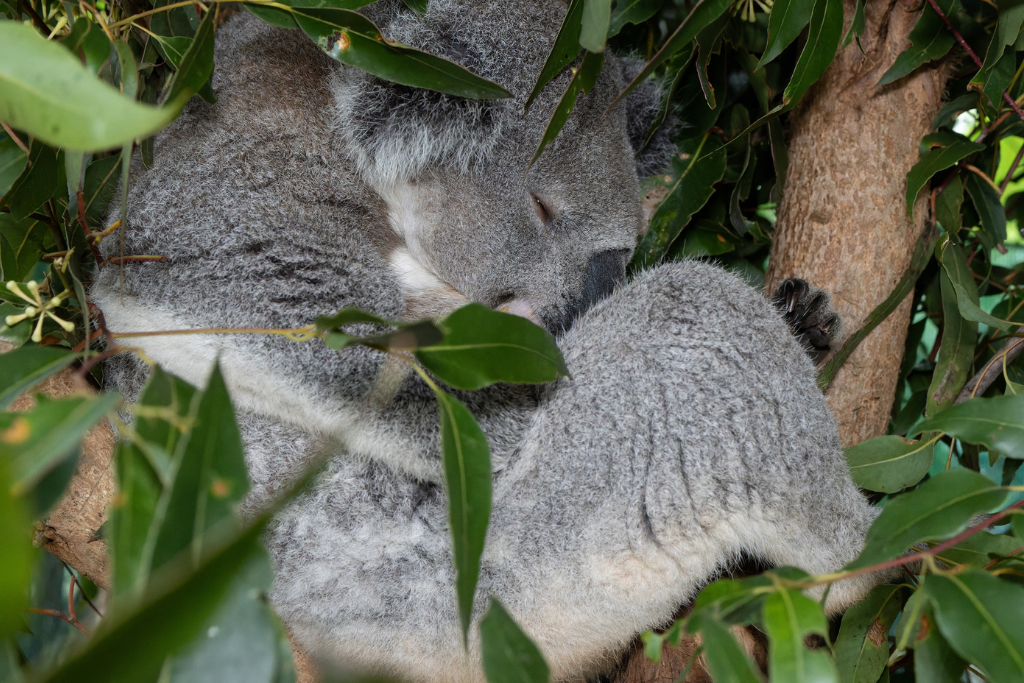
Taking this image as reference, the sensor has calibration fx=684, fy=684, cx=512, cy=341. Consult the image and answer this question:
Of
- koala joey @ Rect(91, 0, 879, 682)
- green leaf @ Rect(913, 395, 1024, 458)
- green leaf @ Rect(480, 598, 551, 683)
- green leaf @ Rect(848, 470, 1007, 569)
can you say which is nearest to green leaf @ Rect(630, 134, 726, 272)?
koala joey @ Rect(91, 0, 879, 682)

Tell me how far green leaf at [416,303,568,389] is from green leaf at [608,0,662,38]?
917 millimetres

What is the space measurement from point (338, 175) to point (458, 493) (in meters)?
1.12

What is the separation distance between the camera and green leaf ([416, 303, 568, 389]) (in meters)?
1.15

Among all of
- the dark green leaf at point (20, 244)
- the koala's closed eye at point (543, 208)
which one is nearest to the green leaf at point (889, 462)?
the koala's closed eye at point (543, 208)

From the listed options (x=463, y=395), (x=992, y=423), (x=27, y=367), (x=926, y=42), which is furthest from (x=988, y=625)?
(x=926, y=42)

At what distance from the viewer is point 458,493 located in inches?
42.1

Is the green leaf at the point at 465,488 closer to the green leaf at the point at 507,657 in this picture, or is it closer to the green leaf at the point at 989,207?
the green leaf at the point at 507,657

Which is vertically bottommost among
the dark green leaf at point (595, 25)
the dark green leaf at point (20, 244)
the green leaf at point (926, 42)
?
the dark green leaf at point (20, 244)

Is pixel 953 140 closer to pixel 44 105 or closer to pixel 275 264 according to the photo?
pixel 275 264

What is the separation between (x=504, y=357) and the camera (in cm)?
119

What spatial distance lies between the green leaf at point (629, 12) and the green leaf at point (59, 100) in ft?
4.10

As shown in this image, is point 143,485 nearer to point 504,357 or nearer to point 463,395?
point 504,357

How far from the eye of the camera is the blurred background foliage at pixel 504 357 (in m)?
0.69

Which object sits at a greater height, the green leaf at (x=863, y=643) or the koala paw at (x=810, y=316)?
the koala paw at (x=810, y=316)
